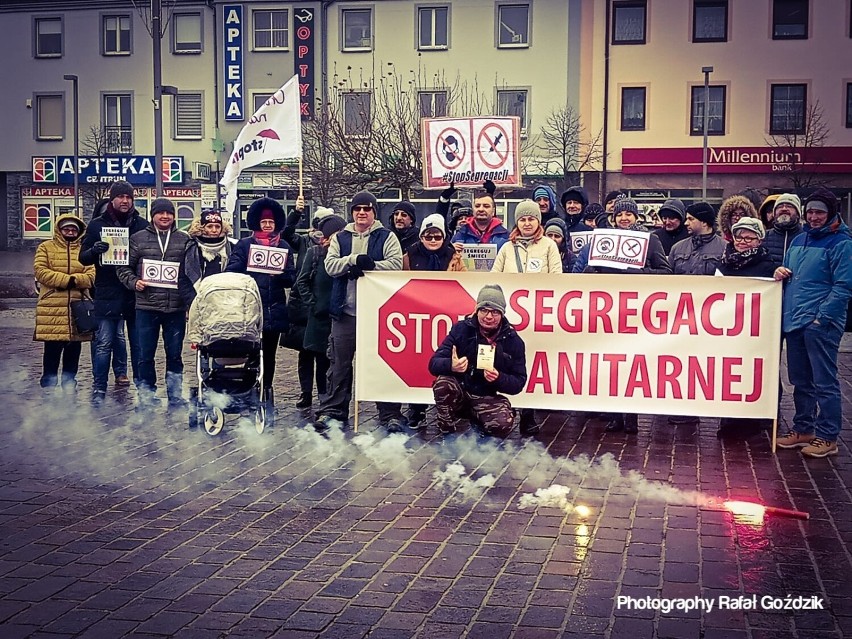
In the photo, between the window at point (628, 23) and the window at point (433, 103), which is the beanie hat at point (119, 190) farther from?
the window at point (628, 23)

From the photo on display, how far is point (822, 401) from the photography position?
8.66 meters

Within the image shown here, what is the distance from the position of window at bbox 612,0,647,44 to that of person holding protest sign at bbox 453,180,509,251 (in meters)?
32.1

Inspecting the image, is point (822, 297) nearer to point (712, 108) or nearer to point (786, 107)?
point (712, 108)

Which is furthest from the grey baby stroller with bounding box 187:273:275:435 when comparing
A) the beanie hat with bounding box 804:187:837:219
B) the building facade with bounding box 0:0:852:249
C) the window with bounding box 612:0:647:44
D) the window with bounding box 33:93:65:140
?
the window with bounding box 33:93:65:140

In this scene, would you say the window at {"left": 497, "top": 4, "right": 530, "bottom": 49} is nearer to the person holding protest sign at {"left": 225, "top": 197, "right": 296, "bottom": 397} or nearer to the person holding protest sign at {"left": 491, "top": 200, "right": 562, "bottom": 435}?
the person holding protest sign at {"left": 225, "top": 197, "right": 296, "bottom": 397}

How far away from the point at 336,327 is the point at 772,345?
3775 mm

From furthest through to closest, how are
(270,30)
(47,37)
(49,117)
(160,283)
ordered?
(49,117), (47,37), (270,30), (160,283)

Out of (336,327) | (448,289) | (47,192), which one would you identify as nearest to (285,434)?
(336,327)

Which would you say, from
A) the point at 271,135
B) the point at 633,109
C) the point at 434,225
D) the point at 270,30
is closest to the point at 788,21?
the point at 633,109

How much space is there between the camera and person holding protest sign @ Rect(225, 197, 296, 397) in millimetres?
10117

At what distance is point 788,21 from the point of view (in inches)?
1548

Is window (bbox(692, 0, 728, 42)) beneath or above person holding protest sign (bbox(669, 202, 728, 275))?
above

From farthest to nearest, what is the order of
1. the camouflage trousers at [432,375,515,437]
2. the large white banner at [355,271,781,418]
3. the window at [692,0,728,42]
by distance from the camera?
the window at [692,0,728,42] < the large white banner at [355,271,781,418] < the camouflage trousers at [432,375,515,437]

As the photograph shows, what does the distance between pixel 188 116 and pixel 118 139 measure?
3.46 meters
